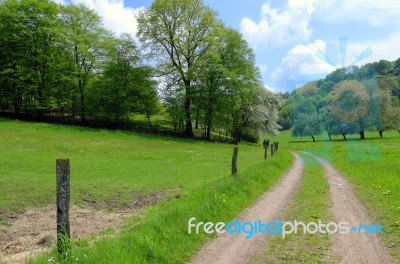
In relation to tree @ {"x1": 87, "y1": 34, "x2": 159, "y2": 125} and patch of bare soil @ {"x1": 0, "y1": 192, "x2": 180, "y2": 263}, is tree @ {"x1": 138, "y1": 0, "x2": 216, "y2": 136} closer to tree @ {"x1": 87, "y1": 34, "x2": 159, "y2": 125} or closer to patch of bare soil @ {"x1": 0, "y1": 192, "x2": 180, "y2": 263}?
tree @ {"x1": 87, "y1": 34, "x2": 159, "y2": 125}

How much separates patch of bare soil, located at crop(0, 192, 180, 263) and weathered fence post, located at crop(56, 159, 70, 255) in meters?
1.15

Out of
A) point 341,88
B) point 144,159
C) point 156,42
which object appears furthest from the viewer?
point 156,42

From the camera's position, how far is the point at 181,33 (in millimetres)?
55469

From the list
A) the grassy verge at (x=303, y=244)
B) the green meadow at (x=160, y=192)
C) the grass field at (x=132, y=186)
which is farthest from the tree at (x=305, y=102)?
the grassy verge at (x=303, y=244)

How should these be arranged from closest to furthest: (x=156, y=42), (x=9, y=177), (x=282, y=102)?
(x=9, y=177) → (x=156, y=42) → (x=282, y=102)

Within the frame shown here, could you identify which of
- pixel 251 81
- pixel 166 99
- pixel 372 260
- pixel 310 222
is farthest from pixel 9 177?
pixel 251 81

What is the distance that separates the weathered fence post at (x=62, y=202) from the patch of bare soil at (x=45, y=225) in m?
1.15

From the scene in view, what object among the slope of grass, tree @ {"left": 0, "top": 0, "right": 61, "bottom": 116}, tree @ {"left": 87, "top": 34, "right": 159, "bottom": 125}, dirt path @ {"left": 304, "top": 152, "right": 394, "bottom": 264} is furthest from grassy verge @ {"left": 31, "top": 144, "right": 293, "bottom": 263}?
tree @ {"left": 0, "top": 0, "right": 61, "bottom": 116}

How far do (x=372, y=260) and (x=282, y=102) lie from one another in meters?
72.1

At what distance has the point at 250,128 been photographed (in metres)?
66.6

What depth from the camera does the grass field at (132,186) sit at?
7840 millimetres

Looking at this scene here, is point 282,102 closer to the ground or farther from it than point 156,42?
closer to the ground

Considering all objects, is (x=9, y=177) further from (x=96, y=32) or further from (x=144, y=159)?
(x=96, y=32)

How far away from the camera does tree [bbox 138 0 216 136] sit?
55250 millimetres
